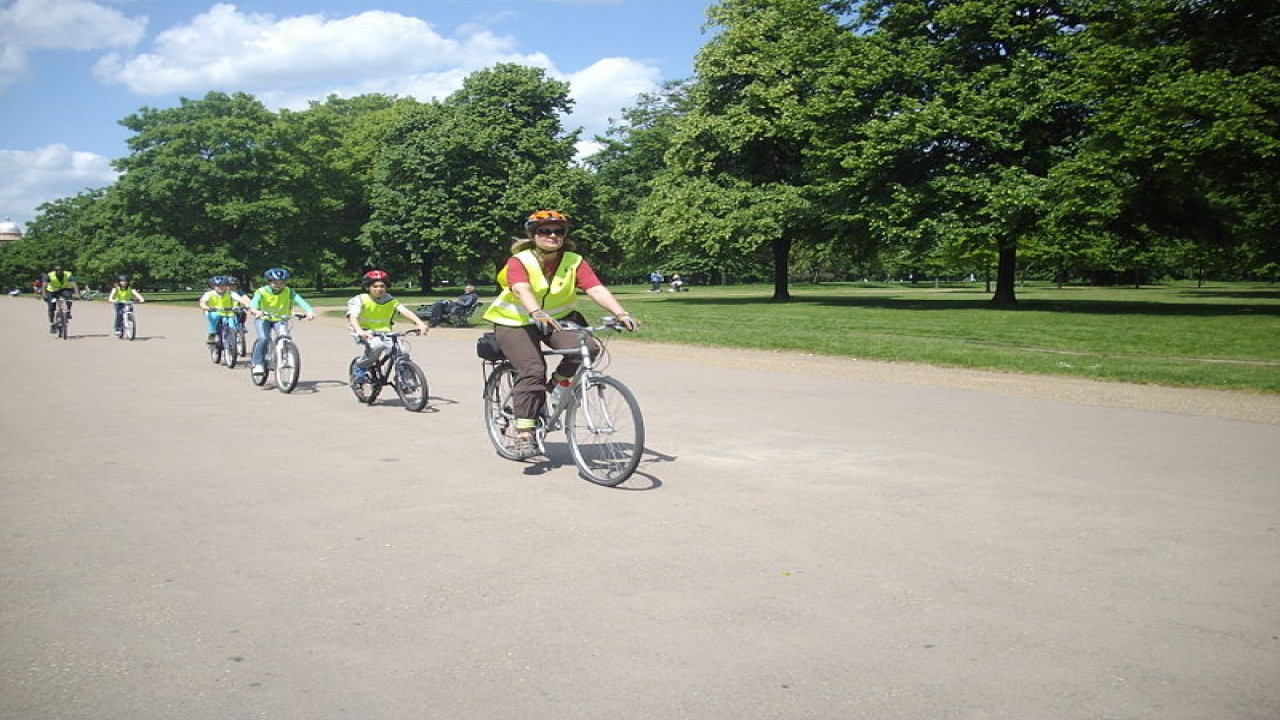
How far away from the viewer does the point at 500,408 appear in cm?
742

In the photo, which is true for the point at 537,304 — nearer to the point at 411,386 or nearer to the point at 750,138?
the point at 411,386

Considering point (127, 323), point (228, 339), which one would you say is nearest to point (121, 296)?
point (127, 323)

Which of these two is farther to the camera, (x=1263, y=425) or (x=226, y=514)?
(x=1263, y=425)

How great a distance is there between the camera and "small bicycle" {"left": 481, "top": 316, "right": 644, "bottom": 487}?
6188 millimetres

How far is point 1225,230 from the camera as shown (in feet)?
98.9

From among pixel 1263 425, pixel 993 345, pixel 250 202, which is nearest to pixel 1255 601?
pixel 1263 425

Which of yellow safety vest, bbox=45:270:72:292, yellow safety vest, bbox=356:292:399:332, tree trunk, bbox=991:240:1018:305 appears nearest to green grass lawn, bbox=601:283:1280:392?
tree trunk, bbox=991:240:1018:305

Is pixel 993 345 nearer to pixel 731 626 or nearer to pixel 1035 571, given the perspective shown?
pixel 1035 571

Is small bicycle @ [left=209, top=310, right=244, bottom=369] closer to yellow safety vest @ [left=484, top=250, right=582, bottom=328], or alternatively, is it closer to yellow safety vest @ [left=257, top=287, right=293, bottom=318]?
yellow safety vest @ [left=257, top=287, right=293, bottom=318]

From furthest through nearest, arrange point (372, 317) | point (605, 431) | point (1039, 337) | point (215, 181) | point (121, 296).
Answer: point (215, 181), point (121, 296), point (1039, 337), point (372, 317), point (605, 431)

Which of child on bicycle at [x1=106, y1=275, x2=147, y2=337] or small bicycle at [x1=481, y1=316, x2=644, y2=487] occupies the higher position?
child on bicycle at [x1=106, y1=275, x2=147, y2=337]

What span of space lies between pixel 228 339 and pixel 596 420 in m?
10.6

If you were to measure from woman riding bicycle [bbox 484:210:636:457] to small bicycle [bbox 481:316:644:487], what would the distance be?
12cm

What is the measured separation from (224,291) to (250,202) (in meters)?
42.6
